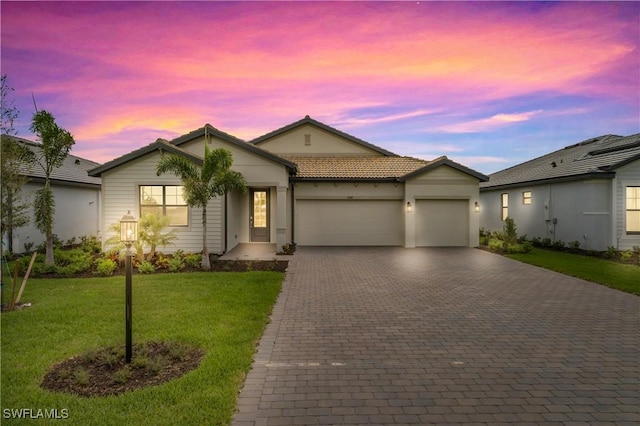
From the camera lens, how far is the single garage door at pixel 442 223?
60.2 ft

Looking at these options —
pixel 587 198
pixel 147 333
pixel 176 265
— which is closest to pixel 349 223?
pixel 176 265

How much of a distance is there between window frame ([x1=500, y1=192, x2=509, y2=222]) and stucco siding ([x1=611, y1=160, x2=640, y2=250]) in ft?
23.5

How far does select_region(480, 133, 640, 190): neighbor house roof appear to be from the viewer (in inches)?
628

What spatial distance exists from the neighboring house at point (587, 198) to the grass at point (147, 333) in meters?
14.7

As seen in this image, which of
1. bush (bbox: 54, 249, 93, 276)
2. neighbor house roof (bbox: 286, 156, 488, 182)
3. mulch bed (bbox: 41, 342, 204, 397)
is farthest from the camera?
neighbor house roof (bbox: 286, 156, 488, 182)

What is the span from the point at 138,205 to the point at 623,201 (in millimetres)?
20935

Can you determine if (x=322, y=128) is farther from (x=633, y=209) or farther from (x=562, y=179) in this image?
(x=633, y=209)

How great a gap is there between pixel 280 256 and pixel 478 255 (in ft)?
27.9

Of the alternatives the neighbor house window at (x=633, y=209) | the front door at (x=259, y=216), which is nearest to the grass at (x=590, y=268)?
the neighbor house window at (x=633, y=209)

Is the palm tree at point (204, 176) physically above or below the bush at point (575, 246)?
above

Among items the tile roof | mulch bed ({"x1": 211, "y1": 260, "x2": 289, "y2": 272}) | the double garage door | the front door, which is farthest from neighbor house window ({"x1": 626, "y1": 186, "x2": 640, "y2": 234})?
the front door

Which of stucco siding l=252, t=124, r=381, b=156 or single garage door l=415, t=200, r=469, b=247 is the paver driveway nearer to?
single garage door l=415, t=200, r=469, b=247

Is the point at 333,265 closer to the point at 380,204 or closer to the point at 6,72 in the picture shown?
the point at 380,204

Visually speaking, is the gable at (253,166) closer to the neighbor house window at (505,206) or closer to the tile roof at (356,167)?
the tile roof at (356,167)
